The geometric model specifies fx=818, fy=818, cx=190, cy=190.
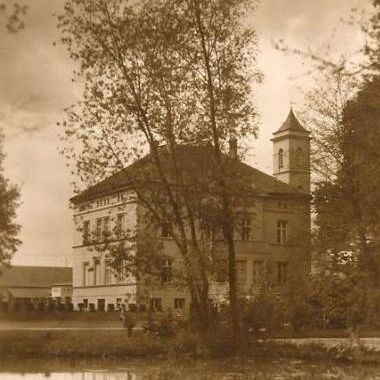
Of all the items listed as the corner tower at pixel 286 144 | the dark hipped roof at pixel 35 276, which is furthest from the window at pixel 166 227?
the dark hipped roof at pixel 35 276

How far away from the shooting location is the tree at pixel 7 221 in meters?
34.5

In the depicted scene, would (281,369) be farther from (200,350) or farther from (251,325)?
(251,325)

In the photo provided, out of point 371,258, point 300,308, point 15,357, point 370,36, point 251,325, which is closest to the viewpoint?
point 370,36

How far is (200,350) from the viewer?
23422mm

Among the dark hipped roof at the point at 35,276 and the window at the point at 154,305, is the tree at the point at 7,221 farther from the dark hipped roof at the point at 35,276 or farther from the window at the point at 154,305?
the dark hipped roof at the point at 35,276

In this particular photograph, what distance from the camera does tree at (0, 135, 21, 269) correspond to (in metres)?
34.5

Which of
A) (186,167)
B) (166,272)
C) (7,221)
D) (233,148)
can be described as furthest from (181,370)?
(7,221)

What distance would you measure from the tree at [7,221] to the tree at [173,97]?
35.6 feet

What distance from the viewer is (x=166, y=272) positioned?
24.0 metres

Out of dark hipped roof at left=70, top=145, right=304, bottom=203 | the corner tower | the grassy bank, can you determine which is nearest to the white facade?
the corner tower

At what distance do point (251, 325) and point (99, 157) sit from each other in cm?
730

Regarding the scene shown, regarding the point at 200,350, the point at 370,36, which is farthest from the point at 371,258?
the point at 200,350

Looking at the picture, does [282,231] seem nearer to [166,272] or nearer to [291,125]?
[291,125]

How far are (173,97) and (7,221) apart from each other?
13.2 metres
